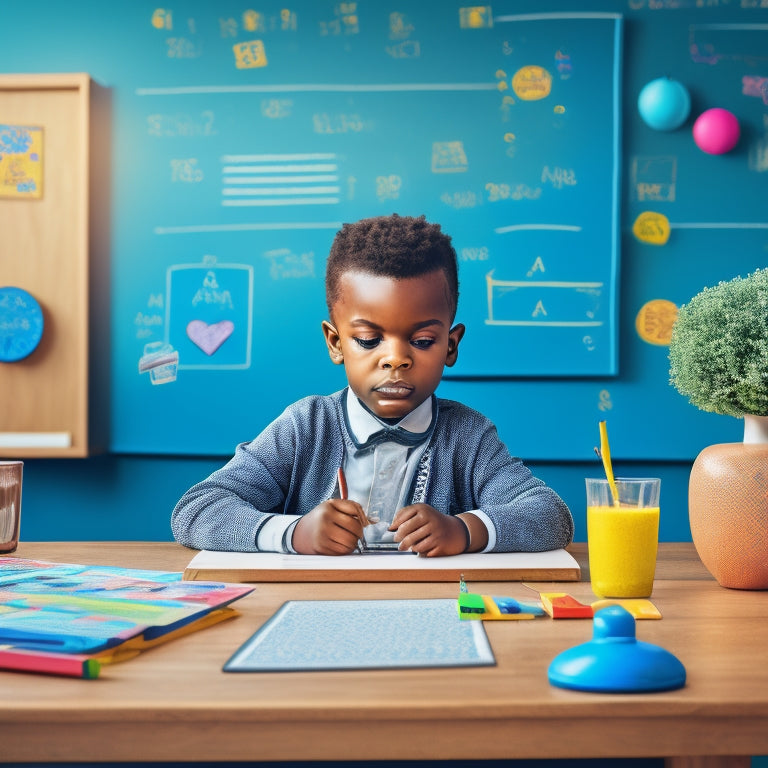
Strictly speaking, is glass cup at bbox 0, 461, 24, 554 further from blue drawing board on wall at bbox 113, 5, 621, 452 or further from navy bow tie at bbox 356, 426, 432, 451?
blue drawing board on wall at bbox 113, 5, 621, 452

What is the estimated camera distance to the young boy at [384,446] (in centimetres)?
108

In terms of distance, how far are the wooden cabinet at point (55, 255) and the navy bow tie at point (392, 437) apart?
1.42 metres

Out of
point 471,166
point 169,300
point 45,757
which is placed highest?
point 471,166

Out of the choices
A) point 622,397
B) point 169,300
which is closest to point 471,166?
point 622,397

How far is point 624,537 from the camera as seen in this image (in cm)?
81

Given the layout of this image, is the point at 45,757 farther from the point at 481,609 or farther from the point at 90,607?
the point at 481,609

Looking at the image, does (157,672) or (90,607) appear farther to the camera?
(90,607)

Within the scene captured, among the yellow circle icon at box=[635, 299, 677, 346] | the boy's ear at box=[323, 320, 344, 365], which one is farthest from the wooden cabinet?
the yellow circle icon at box=[635, 299, 677, 346]

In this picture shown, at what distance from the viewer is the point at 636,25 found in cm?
246

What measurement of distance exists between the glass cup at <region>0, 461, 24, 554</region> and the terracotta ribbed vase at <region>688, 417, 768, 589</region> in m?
0.79

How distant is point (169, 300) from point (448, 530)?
5.72 feet

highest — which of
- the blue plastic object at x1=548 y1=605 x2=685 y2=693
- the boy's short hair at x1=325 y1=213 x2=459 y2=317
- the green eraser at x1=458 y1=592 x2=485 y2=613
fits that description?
the boy's short hair at x1=325 y1=213 x2=459 y2=317

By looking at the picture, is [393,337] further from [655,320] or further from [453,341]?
[655,320]

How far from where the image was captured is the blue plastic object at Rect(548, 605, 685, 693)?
49 cm
